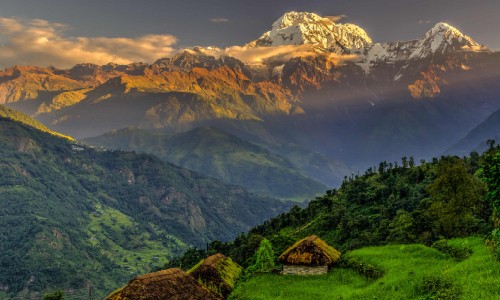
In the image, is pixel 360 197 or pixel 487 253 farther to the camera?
pixel 360 197

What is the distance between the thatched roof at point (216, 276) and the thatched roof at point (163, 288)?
7702mm

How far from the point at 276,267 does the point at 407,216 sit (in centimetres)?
3351

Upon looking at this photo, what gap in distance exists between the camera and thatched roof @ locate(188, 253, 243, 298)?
53.2m

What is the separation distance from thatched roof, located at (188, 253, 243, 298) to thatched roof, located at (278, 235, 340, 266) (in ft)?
22.0

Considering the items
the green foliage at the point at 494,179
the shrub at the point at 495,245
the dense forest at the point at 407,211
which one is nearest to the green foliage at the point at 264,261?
the dense forest at the point at 407,211

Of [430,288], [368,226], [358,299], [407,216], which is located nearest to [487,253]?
[430,288]

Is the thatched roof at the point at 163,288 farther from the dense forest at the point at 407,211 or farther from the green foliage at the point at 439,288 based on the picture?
the dense forest at the point at 407,211

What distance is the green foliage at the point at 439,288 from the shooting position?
3300 cm

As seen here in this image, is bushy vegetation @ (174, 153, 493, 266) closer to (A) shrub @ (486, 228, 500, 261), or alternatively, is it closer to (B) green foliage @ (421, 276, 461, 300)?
(A) shrub @ (486, 228, 500, 261)

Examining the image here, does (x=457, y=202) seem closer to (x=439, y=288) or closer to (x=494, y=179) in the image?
(x=494, y=179)

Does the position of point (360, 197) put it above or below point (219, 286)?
above

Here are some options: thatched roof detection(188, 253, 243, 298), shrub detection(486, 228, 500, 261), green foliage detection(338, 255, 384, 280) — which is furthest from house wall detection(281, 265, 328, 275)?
shrub detection(486, 228, 500, 261)

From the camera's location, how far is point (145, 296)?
38.9 meters

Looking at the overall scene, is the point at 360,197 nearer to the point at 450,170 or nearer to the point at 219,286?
the point at 450,170
